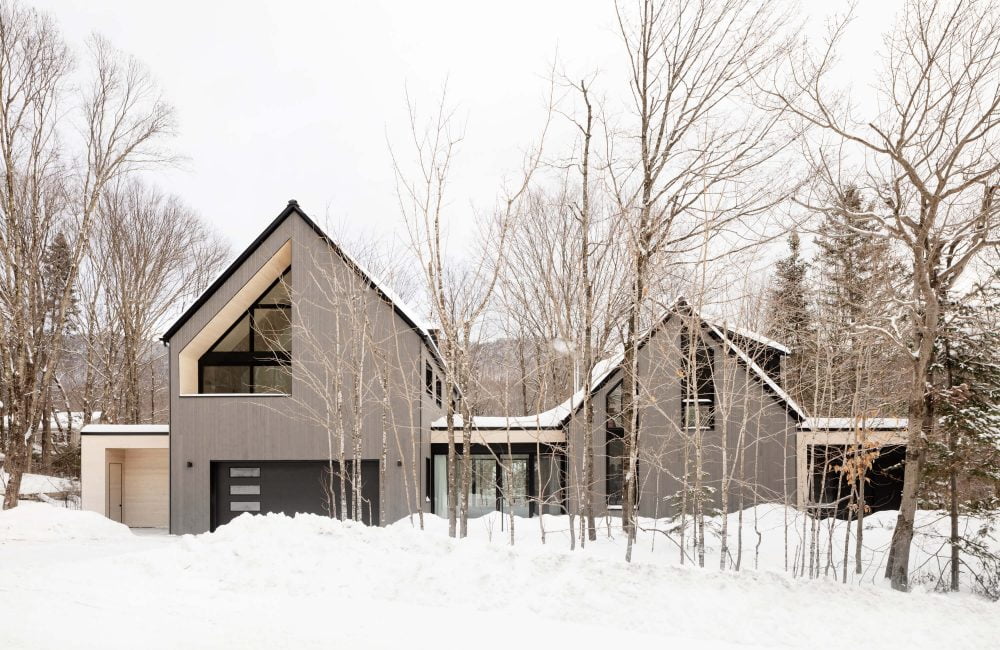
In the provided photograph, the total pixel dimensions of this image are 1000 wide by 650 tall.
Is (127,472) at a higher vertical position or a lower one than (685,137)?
lower

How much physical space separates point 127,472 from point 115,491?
625 mm

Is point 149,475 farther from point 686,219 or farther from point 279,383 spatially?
point 686,219

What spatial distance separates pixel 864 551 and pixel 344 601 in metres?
10.1

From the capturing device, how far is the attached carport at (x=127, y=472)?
17.8 meters

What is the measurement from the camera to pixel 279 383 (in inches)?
675

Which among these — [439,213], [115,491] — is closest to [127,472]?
[115,491]

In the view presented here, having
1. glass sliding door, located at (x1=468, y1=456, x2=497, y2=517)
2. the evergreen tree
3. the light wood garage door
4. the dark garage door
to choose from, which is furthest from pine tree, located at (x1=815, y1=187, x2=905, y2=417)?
the evergreen tree

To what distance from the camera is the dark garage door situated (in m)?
16.7

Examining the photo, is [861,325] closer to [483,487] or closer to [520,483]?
[483,487]

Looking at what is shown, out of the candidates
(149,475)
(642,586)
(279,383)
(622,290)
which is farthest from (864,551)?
(149,475)

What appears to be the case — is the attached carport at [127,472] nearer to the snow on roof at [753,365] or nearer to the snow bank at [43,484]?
the snow bank at [43,484]

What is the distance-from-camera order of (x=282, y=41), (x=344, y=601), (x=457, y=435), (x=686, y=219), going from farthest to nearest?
(x=282, y=41) < (x=457, y=435) < (x=686, y=219) < (x=344, y=601)

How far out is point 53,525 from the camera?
15.6 metres

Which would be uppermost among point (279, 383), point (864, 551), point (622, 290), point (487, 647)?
point (622, 290)
